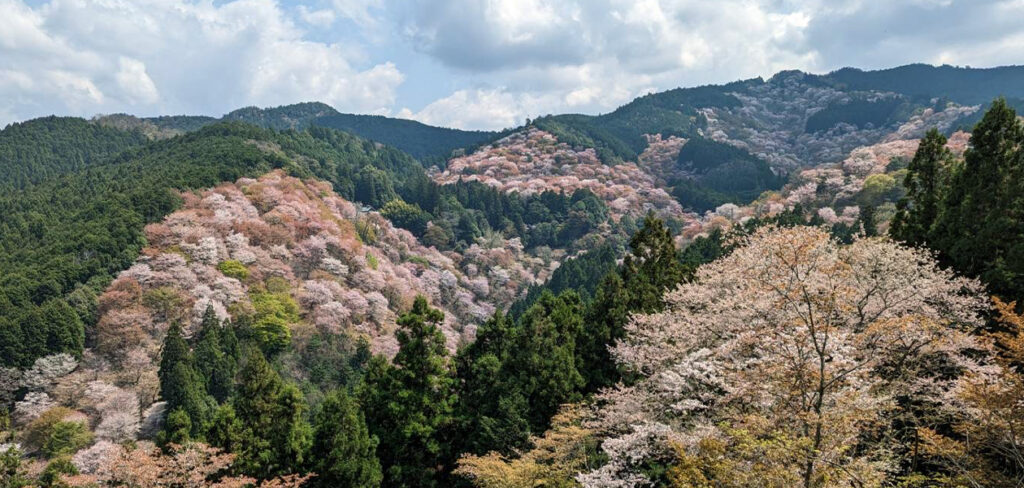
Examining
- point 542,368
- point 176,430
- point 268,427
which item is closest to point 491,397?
point 542,368

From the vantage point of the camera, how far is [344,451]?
2064cm

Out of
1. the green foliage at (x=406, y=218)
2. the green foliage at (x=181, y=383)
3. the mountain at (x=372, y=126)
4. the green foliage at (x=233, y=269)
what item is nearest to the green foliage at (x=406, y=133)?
the mountain at (x=372, y=126)

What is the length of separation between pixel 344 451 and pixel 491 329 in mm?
8661

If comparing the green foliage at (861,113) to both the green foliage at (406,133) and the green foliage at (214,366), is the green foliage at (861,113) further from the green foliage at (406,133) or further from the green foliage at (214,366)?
the green foliage at (214,366)

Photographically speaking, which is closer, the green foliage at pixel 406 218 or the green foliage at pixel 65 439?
the green foliage at pixel 65 439

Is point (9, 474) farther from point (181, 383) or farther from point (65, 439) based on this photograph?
point (181, 383)

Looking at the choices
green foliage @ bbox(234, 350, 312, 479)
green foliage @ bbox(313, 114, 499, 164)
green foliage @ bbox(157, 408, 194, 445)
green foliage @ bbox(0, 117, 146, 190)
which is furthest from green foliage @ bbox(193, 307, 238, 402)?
green foliage @ bbox(313, 114, 499, 164)

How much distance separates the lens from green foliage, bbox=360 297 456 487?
22.9m

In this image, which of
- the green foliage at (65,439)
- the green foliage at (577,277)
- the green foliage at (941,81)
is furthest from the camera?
the green foliage at (941,81)

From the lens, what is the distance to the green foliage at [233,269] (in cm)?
4227

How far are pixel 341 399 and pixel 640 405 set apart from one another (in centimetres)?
1141

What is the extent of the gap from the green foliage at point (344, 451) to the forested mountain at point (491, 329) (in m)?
0.11

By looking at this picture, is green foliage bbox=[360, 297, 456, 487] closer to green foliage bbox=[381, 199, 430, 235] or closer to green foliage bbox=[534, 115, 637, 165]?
green foliage bbox=[381, 199, 430, 235]

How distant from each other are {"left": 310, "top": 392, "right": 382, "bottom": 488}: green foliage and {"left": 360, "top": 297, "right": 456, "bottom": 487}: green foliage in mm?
1617
